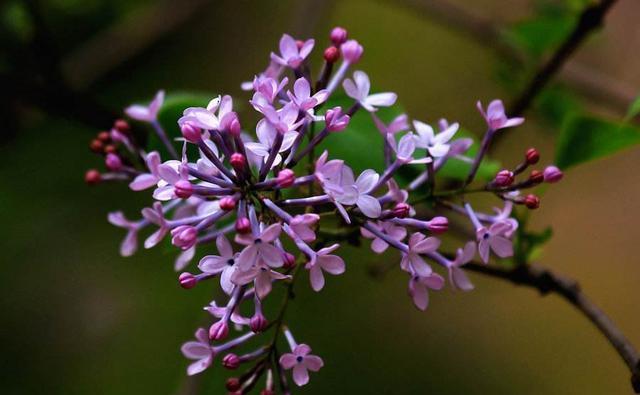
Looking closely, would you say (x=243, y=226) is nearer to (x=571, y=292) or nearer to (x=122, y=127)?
(x=122, y=127)

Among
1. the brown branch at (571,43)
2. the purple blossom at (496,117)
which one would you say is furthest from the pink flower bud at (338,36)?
the brown branch at (571,43)

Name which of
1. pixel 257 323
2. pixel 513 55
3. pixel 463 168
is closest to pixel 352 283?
pixel 513 55

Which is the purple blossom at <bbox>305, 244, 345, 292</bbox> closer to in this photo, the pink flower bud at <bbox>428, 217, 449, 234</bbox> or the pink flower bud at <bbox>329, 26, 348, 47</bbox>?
the pink flower bud at <bbox>428, 217, 449, 234</bbox>

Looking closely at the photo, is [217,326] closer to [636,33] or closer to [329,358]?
[329,358]

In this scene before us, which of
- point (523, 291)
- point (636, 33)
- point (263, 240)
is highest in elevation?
point (263, 240)

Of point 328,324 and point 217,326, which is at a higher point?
point 217,326

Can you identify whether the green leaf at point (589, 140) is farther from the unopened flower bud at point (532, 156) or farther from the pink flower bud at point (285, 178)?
the pink flower bud at point (285, 178)

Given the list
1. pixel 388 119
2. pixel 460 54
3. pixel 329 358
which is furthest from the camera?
pixel 460 54

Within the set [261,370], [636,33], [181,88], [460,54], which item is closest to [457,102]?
[460,54]
